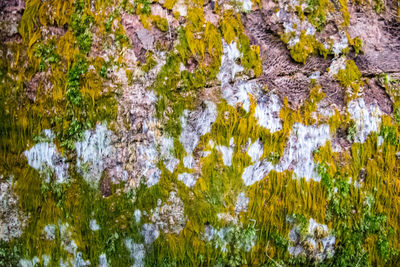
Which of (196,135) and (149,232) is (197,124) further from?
(149,232)

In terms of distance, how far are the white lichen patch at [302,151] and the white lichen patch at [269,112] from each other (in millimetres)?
178

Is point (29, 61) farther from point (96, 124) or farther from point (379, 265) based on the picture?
point (379, 265)

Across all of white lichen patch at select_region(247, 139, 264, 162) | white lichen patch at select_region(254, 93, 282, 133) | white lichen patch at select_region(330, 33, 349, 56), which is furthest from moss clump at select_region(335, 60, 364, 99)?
white lichen patch at select_region(247, 139, 264, 162)

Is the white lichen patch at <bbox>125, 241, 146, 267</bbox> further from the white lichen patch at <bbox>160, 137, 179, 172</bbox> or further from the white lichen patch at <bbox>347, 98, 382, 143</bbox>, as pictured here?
the white lichen patch at <bbox>347, 98, 382, 143</bbox>

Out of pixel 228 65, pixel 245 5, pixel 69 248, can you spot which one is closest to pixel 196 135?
pixel 228 65

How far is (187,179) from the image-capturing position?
8.32 feet

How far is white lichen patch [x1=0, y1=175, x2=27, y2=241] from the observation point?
251 centimetres

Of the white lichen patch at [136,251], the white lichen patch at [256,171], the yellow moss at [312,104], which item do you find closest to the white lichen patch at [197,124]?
the white lichen patch at [256,171]

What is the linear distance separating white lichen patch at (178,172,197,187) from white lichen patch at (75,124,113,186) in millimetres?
674

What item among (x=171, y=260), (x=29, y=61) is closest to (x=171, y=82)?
(x=29, y=61)

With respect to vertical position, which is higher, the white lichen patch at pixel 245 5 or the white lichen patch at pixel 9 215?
the white lichen patch at pixel 245 5

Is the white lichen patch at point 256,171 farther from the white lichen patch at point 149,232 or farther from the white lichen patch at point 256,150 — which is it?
the white lichen patch at point 149,232

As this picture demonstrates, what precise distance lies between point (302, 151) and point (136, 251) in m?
1.80

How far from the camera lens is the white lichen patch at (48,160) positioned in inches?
98.3
